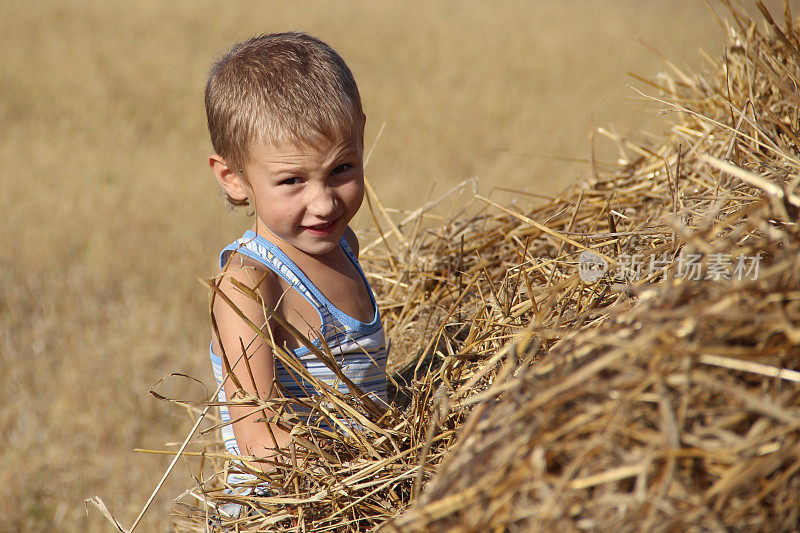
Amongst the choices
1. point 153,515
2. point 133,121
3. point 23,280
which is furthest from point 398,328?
point 133,121

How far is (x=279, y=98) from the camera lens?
164 cm

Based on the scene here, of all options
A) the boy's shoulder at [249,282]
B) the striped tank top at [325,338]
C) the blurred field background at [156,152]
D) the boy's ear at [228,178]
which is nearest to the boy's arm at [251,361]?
the boy's shoulder at [249,282]

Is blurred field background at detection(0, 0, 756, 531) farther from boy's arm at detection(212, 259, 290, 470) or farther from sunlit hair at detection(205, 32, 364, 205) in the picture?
boy's arm at detection(212, 259, 290, 470)

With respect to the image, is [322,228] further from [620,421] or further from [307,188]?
[620,421]

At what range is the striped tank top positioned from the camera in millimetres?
1710

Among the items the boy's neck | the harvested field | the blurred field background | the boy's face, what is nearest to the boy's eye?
the boy's face

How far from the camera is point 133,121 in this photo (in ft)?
24.7

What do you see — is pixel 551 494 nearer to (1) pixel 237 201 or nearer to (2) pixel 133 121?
(1) pixel 237 201

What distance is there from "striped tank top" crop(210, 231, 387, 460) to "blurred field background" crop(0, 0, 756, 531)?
81cm

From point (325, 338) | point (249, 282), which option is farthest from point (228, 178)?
point (325, 338)

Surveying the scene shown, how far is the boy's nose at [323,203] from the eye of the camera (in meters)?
1.66

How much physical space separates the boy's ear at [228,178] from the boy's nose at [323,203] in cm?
22

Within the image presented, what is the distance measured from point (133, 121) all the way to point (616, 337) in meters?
7.39

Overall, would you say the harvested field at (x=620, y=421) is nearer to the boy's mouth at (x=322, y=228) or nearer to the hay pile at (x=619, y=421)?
the hay pile at (x=619, y=421)
